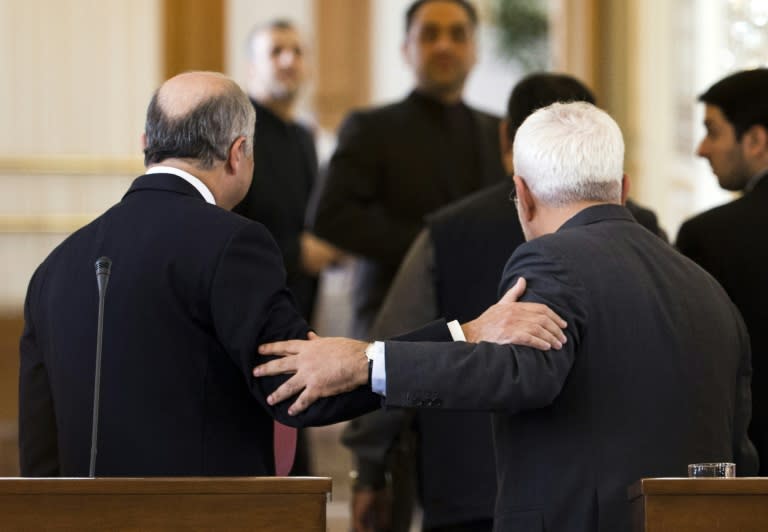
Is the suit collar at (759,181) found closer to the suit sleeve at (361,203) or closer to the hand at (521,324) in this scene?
the hand at (521,324)

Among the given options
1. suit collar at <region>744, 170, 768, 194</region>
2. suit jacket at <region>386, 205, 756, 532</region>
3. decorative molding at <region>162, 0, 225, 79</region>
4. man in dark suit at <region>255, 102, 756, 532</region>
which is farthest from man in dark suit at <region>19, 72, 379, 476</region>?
decorative molding at <region>162, 0, 225, 79</region>

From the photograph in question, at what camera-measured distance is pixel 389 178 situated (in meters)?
5.75

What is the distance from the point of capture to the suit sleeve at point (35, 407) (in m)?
3.33

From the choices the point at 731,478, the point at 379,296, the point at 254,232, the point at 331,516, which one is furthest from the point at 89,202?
the point at 731,478

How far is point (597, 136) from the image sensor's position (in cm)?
316

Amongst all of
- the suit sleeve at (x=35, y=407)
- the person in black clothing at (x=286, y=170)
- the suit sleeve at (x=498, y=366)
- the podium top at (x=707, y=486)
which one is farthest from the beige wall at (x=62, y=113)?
the podium top at (x=707, y=486)

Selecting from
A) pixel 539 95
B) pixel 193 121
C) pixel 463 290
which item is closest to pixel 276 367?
pixel 193 121

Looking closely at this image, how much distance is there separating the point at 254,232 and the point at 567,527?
83 centimetres

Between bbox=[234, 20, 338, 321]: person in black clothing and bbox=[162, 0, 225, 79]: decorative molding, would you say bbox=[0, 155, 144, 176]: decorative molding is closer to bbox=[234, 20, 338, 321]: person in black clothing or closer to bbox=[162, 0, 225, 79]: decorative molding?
bbox=[162, 0, 225, 79]: decorative molding

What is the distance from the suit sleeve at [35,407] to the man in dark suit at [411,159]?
89.9 inches

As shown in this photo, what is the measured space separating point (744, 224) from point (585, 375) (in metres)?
1.27

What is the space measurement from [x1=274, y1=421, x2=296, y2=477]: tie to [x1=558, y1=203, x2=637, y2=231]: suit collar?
2.35 feet

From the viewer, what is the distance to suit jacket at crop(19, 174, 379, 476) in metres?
3.10

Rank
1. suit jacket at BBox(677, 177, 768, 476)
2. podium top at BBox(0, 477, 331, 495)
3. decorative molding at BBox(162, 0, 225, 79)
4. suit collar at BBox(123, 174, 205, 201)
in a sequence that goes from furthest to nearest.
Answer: decorative molding at BBox(162, 0, 225, 79), suit jacket at BBox(677, 177, 768, 476), suit collar at BBox(123, 174, 205, 201), podium top at BBox(0, 477, 331, 495)
